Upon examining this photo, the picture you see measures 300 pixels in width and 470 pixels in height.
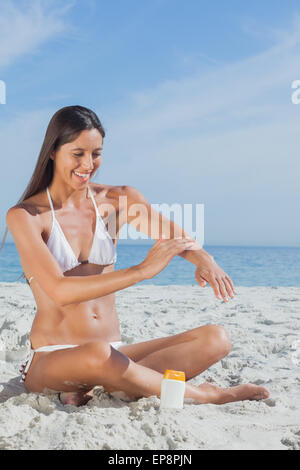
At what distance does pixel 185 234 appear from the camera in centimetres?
269

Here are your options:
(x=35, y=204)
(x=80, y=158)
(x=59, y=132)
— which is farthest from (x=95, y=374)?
(x=59, y=132)

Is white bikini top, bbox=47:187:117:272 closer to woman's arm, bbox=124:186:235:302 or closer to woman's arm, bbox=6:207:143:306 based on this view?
woman's arm, bbox=6:207:143:306

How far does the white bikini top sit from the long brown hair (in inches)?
3.8

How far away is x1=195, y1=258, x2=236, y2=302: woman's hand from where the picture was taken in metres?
2.35

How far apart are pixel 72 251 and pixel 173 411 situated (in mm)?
856

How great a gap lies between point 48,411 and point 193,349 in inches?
30.2

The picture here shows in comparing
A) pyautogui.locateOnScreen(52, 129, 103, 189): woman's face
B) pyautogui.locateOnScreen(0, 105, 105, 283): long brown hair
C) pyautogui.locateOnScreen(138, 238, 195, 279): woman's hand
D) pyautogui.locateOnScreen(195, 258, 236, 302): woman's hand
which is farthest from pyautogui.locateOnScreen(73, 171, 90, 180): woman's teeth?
pyautogui.locateOnScreen(195, 258, 236, 302): woman's hand

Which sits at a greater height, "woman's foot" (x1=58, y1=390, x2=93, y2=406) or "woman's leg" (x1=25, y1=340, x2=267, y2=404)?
"woman's leg" (x1=25, y1=340, x2=267, y2=404)

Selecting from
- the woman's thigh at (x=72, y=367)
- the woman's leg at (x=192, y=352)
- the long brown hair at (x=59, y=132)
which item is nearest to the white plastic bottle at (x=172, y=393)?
the woman's thigh at (x=72, y=367)

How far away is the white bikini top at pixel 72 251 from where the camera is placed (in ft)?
7.94

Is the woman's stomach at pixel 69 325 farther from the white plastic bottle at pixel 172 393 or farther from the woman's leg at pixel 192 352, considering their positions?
the white plastic bottle at pixel 172 393

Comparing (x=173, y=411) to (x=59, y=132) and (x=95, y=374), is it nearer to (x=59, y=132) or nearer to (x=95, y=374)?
(x=95, y=374)
